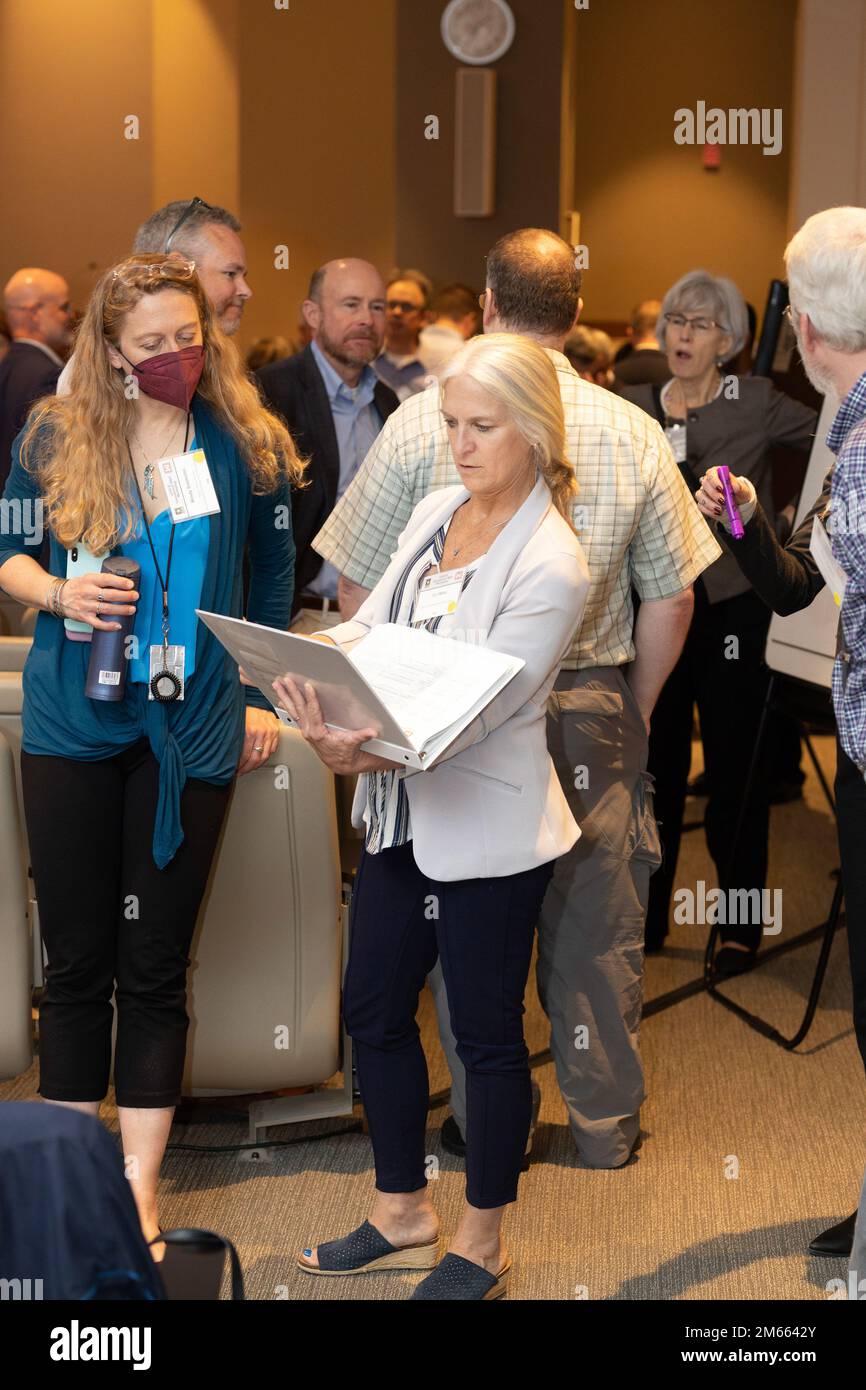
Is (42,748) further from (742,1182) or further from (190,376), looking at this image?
(742,1182)

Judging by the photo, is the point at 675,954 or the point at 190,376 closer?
the point at 190,376

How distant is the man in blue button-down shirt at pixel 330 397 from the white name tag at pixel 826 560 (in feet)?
5.75

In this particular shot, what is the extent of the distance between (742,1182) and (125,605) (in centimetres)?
163

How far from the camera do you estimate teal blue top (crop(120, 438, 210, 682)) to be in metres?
2.42

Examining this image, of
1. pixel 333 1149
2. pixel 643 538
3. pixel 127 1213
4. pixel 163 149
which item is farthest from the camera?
pixel 163 149

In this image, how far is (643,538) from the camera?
9.28 ft

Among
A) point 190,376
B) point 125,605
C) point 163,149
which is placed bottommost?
point 125,605

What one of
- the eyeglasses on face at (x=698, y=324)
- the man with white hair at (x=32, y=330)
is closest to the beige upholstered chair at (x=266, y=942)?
the eyeglasses on face at (x=698, y=324)

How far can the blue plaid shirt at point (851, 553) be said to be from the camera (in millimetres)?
1945

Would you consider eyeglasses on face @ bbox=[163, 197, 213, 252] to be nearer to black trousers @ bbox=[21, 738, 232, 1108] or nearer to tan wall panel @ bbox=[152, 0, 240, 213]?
black trousers @ bbox=[21, 738, 232, 1108]

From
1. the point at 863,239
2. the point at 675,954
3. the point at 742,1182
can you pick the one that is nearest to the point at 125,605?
the point at 863,239

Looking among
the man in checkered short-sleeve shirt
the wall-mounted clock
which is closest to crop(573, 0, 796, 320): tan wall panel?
the wall-mounted clock

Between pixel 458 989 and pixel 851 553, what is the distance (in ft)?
2.89

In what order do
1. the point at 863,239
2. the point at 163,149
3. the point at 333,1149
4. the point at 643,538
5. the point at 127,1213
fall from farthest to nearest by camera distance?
the point at 163,149, the point at 333,1149, the point at 643,538, the point at 863,239, the point at 127,1213
